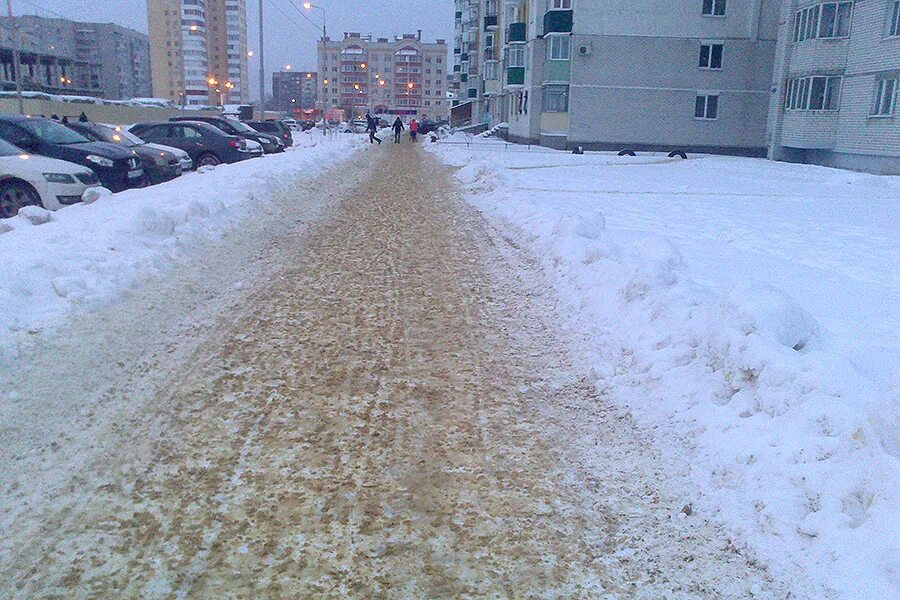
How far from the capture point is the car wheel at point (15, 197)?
A: 42.2 ft

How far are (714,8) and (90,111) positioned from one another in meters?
44.9

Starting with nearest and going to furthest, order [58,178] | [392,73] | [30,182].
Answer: [30,182] < [58,178] < [392,73]

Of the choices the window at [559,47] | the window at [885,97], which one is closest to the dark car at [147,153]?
the window at [885,97]

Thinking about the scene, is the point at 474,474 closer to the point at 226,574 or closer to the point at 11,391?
the point at 226,574

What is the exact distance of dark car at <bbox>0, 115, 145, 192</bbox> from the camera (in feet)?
48.8

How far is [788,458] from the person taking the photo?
3.86 m

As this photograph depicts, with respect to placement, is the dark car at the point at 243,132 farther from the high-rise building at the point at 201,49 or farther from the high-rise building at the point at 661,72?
the high-rise building at the point at 201,49

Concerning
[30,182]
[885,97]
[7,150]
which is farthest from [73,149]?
[885,97]

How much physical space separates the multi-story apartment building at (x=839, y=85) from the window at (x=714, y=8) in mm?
4248

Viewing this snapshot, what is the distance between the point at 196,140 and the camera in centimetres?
2330

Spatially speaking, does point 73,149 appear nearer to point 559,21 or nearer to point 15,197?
point 15,197

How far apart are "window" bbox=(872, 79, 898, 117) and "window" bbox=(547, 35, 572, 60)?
17.9 metres

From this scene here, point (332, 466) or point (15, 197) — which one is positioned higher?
point (15, 197)

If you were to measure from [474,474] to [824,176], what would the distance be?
1085 inches
